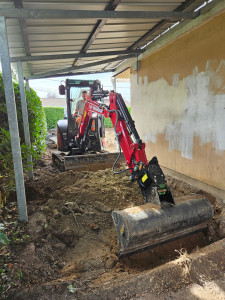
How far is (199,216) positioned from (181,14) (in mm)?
3161

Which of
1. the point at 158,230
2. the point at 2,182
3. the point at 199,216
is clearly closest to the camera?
the point at 158,230

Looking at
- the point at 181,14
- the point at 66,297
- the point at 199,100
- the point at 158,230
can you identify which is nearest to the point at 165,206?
the point at 158,230

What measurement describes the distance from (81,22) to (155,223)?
11.1 ft

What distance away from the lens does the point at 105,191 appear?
388 cm

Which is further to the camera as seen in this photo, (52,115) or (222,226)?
(52,115)

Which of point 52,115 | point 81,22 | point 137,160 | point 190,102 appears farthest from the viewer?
point 52,115

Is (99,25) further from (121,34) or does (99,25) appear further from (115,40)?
(115,40)

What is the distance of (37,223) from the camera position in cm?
279

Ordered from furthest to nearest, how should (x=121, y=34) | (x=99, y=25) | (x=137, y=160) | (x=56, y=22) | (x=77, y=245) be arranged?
1. (x=121, y=34)
2. (x=99, y=25)
3. (x=56, y=22)
4. (x=137, y=160)
5. (x=77, y=245)

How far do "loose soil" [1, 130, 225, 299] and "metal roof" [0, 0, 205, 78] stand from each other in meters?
2.61

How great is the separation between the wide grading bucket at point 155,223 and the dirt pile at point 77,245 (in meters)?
0.16

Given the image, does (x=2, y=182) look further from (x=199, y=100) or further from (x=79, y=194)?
(x=199, y=100)

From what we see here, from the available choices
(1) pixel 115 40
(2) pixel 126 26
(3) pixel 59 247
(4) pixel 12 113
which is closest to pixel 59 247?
(3) pixel 59 247

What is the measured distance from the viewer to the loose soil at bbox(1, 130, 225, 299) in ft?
6.10
